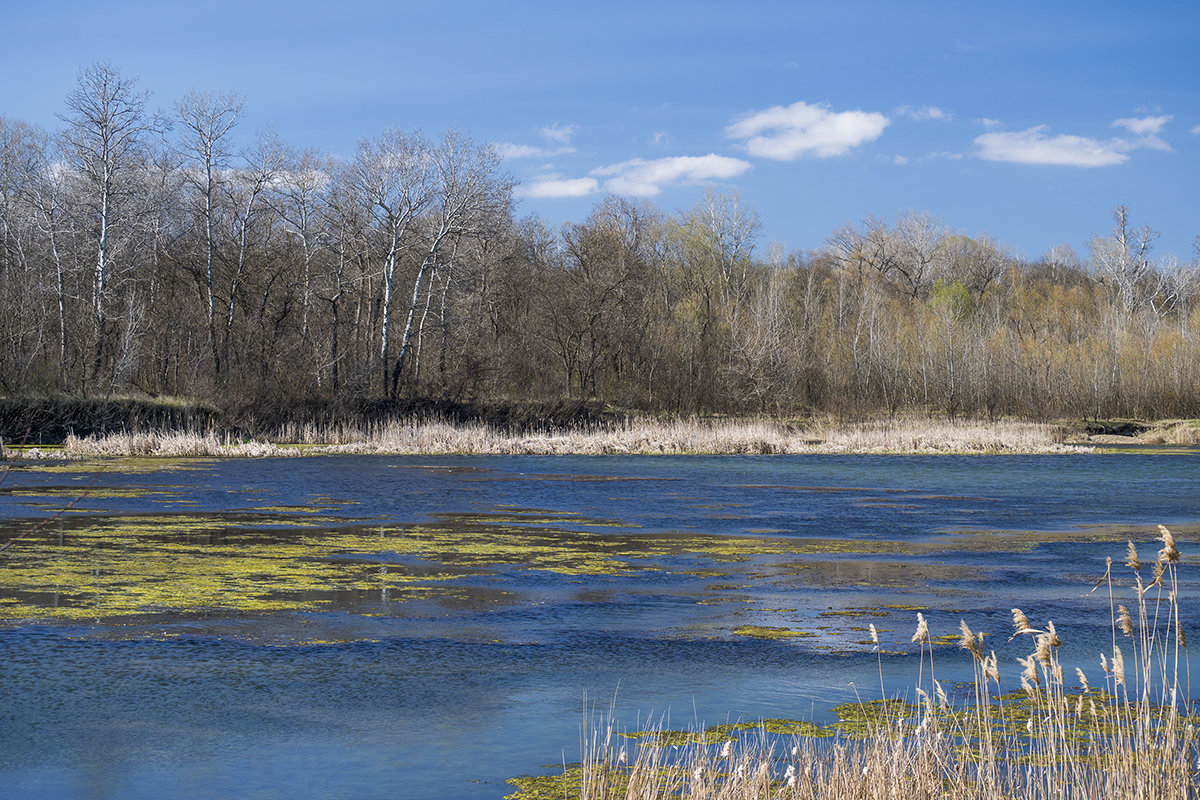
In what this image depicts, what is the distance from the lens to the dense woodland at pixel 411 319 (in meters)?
41.5

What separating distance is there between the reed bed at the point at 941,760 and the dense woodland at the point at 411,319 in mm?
34491

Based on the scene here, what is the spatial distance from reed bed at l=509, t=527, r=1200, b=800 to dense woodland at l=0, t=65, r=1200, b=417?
113ft

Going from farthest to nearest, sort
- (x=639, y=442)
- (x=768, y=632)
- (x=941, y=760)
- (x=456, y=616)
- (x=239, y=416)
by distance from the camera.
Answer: (x=239, y=416) → (x=639, y=442) → (x=456, y=616) → (x=768, y=632) → (x=941, y=760)

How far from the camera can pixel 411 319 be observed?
4325 cm

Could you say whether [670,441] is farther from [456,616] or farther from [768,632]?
[768,632]

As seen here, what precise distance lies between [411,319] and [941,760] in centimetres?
3875

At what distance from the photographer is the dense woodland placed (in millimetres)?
41469

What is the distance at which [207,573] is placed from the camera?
13.0 metres

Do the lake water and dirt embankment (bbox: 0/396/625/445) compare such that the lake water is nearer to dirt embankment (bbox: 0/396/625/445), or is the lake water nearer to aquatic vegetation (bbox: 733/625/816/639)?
aquatic vegetation (bbox: 733/625/816/639)

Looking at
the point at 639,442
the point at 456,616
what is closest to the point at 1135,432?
the point at 639,442

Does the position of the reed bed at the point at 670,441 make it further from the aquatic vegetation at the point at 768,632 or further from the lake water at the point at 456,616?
the aquatic vegetation at the point at 768,632

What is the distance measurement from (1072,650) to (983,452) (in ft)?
94.2

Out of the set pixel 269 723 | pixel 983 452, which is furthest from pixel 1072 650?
pixel 983 452

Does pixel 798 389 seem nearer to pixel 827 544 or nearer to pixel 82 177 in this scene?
pixel 82 177
